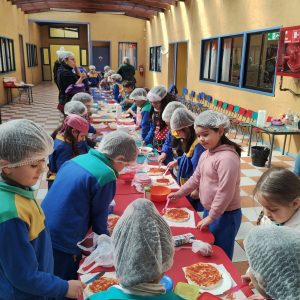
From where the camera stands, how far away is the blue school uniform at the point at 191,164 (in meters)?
2.82

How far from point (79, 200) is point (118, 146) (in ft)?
1.29

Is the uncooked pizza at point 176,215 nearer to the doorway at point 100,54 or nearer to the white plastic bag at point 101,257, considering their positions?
the white plastic bag at point 101,257

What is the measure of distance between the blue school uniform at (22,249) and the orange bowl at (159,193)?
120 cm

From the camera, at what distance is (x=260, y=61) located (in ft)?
23.5

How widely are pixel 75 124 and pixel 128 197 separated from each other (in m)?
0.84

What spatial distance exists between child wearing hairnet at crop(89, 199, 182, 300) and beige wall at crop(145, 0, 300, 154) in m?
5.63

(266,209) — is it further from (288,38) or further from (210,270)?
(288,38)

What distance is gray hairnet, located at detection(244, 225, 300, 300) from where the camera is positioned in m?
0.90

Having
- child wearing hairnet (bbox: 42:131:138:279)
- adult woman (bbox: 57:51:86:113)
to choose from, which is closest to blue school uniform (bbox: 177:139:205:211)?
child wearing hairnet (bbox: 42:131:138:279)

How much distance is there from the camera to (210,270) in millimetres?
1670

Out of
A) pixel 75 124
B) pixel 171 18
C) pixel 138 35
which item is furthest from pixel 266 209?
pixel 138 35

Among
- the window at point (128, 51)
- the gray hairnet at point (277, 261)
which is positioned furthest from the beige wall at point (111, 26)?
the gray hairnet at point (277, 261)

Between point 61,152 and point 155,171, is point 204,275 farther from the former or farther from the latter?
point 61,152

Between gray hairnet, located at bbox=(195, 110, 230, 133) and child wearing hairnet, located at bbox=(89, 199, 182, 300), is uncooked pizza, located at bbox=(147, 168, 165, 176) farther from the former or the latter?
child wearing hairnet, located at bbox=(89, 199, 182, 300)
